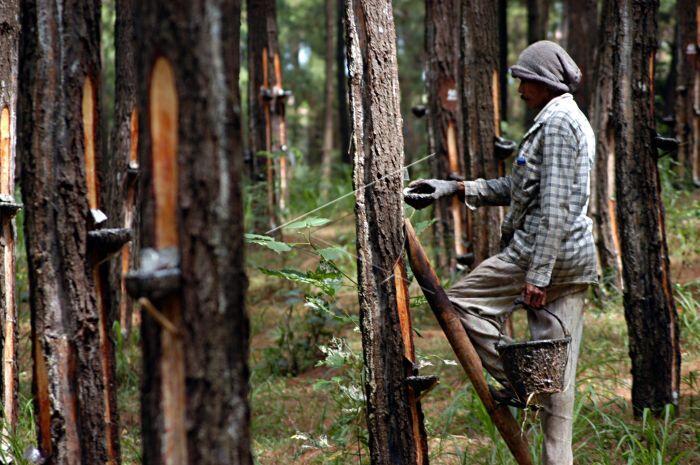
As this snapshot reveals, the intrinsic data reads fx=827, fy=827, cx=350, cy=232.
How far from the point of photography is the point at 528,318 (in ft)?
15.1

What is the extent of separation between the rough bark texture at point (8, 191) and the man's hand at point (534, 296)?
3142mm

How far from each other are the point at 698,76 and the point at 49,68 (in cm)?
1115

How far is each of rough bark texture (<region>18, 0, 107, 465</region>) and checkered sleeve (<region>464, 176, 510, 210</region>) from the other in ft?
7.10

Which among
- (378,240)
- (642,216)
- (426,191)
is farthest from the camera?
(642,216)

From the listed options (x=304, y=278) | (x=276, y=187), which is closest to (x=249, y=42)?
(x=276, y=187)

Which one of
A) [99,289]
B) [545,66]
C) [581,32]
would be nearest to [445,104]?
[581,32]

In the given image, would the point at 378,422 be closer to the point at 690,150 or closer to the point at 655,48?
the point at 655,48

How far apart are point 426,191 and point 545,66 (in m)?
0.93

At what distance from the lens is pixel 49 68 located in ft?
12.1

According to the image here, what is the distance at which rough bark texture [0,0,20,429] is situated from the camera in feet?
16.7

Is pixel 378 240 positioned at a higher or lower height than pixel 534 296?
higher

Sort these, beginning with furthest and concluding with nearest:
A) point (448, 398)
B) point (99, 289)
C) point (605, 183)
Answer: point (605, 183) < point (448, 398) < point (99, 289)

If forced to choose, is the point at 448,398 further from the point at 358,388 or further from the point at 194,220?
the point at 194,220

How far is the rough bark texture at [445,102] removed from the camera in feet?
29.6
